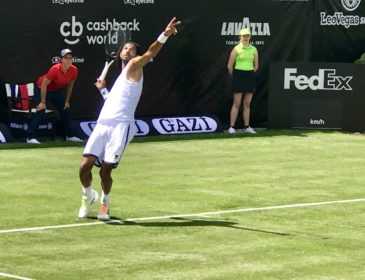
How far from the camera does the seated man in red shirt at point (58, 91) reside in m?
22.6

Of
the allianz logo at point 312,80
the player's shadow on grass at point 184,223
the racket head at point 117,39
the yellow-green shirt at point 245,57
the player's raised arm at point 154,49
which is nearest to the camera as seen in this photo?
the player's raised arm at point 154,49

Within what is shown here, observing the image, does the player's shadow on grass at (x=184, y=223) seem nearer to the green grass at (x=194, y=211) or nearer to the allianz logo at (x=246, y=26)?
the green grass at (x=194, y=211)

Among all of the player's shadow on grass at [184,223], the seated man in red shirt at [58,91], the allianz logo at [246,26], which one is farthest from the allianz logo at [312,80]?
the player's shadow on grass at [184,223]

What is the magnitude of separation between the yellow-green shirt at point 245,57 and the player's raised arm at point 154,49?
11.5 metres

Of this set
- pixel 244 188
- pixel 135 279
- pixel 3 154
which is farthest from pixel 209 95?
pixel 135 279

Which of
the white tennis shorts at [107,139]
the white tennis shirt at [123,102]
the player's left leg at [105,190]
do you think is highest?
the white tennis shirt at [123,102]

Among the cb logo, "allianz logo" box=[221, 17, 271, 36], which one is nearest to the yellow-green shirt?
"allianz logo" box=[221, 17, 271, 36]

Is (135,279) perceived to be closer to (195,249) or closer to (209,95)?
(195,249)

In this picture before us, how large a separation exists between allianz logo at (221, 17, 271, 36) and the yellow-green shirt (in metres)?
1.01

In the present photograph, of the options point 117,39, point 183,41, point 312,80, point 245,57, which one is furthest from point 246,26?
point 117,39

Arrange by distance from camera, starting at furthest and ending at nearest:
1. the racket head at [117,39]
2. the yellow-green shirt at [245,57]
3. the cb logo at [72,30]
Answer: the yellow-green shirt at [245,57], the cb logo at [72,30], the racket head at [117,39]

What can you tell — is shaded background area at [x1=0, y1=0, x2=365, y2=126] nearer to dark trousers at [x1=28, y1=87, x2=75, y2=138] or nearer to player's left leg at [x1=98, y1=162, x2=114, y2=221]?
dark trousers at [x1=28, y1=87, x2=75, y2=138]

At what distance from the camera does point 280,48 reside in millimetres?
27531

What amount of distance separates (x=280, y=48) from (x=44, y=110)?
724 centimetres
